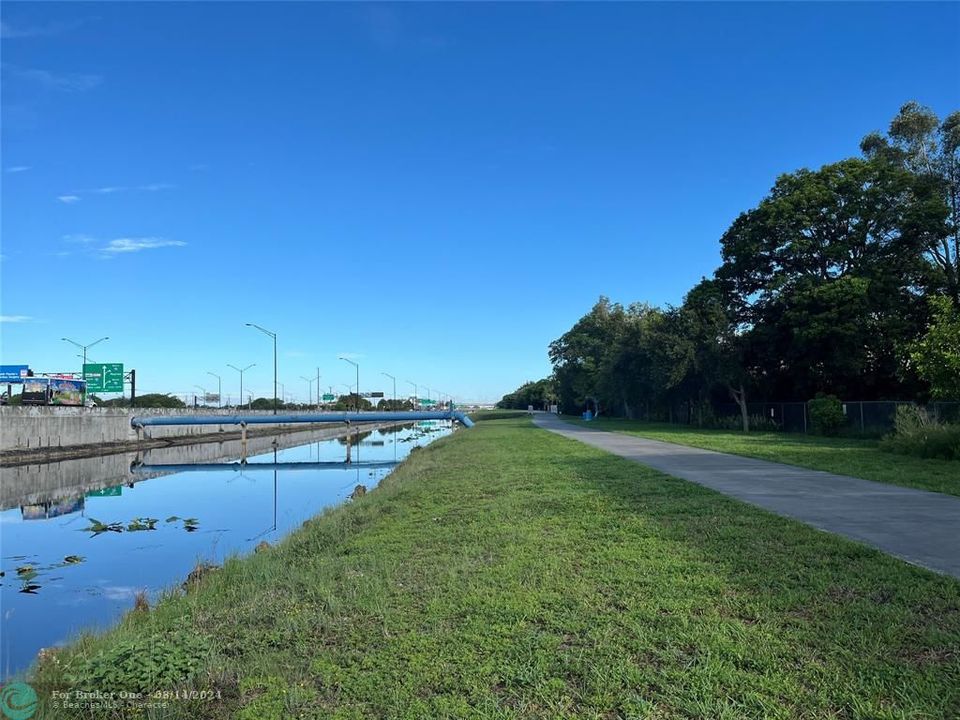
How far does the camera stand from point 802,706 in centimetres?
389

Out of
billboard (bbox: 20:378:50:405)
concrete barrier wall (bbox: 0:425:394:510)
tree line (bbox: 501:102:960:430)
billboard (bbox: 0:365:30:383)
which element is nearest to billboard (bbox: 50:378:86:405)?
billboard (bbox: 20:378:50:405)

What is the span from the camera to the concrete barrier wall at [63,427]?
141ft

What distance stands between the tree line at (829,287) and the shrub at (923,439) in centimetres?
1107

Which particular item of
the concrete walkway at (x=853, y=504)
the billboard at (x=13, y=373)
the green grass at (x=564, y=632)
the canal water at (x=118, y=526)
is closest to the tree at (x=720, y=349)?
the canal water at (x=118, y=526)

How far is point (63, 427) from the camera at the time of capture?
49.3m

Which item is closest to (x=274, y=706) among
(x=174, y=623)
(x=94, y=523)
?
(x=174, y=623)

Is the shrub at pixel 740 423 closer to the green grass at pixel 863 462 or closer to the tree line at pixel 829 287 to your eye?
the tree line at pixel 829 287

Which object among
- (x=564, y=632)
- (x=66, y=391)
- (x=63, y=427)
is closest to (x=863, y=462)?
(x=564, y=632)

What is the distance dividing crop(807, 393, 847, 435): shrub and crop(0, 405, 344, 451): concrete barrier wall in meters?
47.8

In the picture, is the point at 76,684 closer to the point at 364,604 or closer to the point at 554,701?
the point at 364,604

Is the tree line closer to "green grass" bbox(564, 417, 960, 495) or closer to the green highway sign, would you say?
"green grass" bbox(564, 417, 960, 495)

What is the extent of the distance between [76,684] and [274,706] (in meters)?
1.75

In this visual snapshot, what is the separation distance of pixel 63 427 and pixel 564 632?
54.8m

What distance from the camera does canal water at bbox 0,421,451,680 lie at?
1041cm
